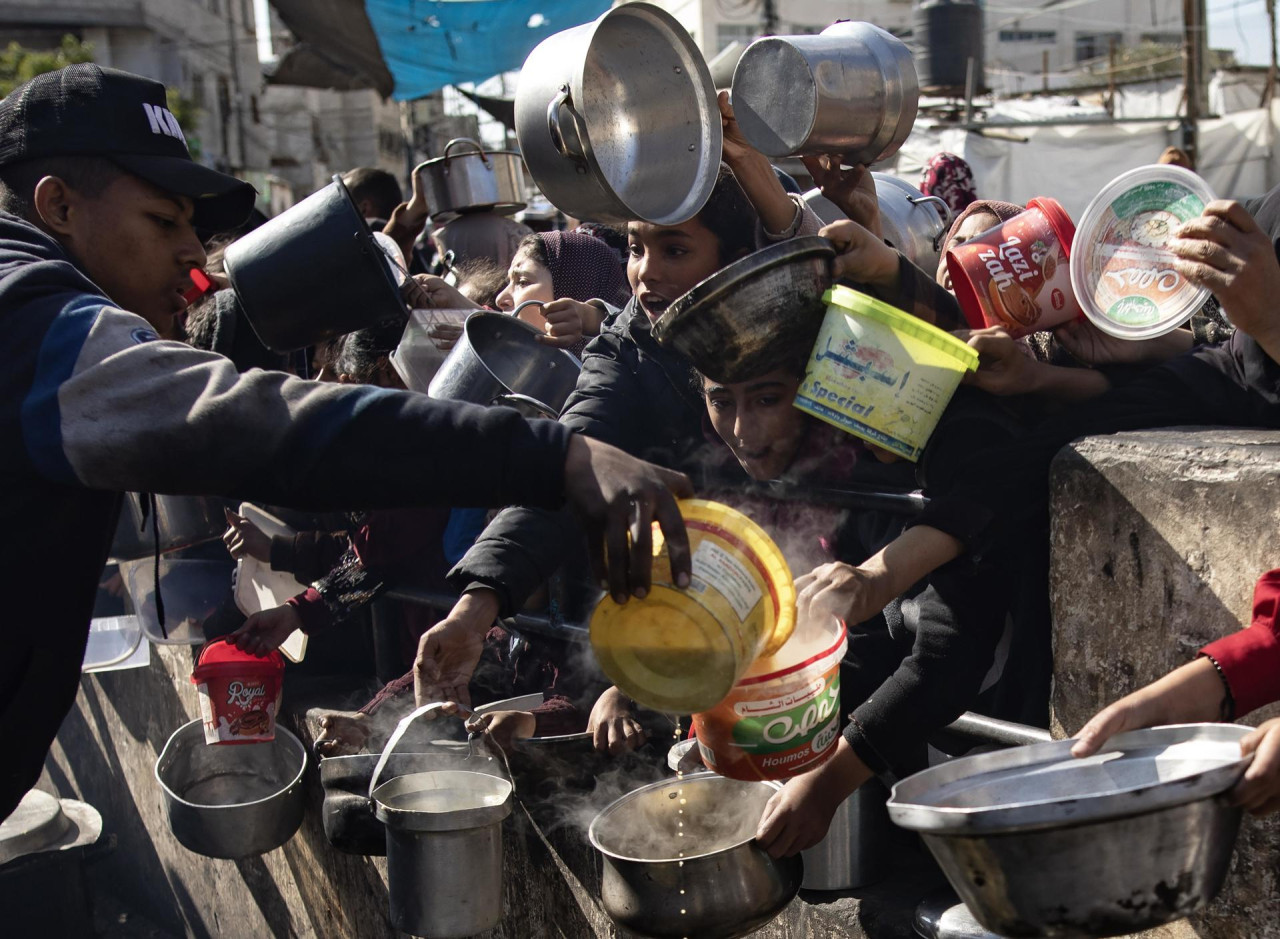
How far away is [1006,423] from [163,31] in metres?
30.7

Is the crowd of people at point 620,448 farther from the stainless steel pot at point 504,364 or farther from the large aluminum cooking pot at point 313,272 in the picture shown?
the large aluminum cooking pot at point 313,272

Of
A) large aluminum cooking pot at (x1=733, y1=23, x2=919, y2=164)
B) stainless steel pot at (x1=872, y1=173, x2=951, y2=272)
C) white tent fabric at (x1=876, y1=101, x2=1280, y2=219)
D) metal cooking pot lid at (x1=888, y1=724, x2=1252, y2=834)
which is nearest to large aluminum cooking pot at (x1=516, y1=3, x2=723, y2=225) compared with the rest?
large aluminum cooking pot at (x1=733, y1=23, x2=919, y2=164)

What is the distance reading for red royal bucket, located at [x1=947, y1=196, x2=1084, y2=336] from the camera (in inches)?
89.4

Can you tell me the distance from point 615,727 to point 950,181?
366cm

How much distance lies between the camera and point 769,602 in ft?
5.87

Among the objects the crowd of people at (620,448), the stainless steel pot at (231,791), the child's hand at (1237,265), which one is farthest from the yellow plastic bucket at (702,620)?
the stainless steel pot at (231,791)

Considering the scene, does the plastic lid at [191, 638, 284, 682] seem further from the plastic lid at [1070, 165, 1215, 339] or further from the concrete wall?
the plastic lid at [1070, 165, 1215, 339]

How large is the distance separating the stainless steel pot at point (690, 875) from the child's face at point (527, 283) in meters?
2.39

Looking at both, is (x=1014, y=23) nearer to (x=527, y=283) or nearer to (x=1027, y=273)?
(x=527, y=283)

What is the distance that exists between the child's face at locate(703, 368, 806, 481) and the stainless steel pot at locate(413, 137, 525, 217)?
12.3 feet

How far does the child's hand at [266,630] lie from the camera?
365 cm

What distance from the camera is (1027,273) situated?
2268 mm

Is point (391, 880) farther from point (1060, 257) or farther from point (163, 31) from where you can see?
point (163, 31)

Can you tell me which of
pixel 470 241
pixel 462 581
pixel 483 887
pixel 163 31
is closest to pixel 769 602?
pixel 462 581
